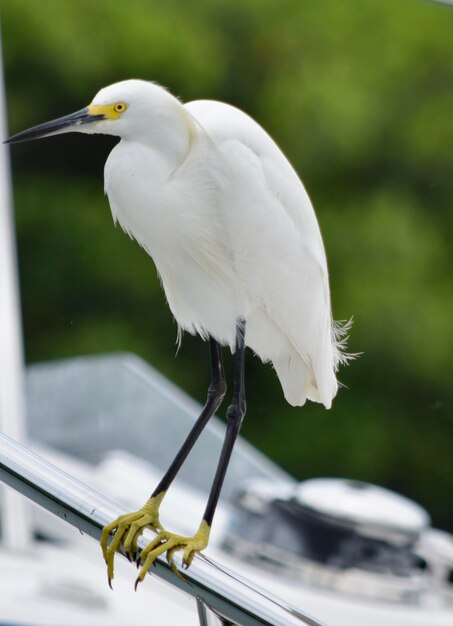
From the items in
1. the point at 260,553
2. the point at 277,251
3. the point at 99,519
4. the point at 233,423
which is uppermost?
the point at 260,553

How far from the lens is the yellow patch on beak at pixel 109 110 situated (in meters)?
0.84

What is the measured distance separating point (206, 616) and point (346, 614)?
5.29ft

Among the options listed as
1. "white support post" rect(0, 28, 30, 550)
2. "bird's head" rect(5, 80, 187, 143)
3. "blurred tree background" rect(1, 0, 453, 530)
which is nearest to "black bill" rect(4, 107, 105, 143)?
"bird's head" rect(5, 80, 187, 143)

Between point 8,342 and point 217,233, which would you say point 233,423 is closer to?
point 217,233

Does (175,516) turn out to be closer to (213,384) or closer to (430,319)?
(213,384)

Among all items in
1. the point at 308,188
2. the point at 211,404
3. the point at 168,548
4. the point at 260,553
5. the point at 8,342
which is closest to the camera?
the point at 168,548

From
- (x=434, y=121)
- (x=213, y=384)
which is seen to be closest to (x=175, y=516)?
(x=213, y=384)

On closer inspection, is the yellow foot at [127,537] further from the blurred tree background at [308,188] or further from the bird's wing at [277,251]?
the blurred tree background at [308,188]

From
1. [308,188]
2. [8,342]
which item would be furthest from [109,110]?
[308,188]

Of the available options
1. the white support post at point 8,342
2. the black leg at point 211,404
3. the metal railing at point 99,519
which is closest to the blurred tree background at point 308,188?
the white support post at point 8,342

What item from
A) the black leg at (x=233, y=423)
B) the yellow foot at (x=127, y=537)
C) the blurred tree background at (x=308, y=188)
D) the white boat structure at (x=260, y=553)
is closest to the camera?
the yellow foot at (x=127, y=537)

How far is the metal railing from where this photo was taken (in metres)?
0.61

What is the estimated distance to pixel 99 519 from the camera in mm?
621

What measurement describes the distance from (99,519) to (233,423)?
34cm
